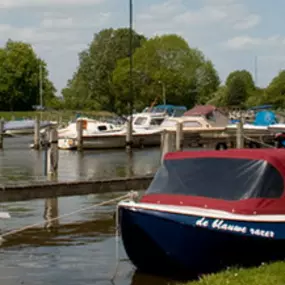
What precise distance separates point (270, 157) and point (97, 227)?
18.3ft

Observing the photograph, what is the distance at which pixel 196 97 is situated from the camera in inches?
4301

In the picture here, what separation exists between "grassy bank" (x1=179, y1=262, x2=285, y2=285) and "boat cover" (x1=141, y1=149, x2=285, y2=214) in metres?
1.08

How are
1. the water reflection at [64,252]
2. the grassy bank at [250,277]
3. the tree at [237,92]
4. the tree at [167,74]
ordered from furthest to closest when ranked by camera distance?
the tree at [237,92] < the tree at [167,74] < the water reflection at [64,252] < the grassy bank at [250,277]

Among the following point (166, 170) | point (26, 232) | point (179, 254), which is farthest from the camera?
point (26, 232)

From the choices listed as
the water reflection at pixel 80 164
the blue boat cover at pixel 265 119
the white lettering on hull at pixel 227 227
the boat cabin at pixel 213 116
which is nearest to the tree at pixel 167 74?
the blue boat cover at pixel 265 119

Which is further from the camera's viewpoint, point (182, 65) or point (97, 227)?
point (182, 65)

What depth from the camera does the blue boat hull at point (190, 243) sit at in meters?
11.2

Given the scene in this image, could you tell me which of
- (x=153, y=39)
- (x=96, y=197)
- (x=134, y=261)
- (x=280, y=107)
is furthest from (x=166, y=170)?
(x=153, y=39)

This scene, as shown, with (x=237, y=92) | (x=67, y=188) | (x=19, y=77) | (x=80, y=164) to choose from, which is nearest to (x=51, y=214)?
(x=67, y=188)

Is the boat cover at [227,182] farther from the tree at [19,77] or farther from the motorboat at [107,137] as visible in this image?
the tree at [19,77]

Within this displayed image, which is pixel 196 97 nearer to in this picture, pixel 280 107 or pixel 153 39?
pixel 153 39

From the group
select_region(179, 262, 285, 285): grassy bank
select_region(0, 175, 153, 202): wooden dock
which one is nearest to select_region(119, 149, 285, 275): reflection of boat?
select_region(179, 262, 285, 285): grassy bank

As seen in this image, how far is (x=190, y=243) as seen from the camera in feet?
37.2

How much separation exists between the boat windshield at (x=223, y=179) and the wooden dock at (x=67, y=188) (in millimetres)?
3982
